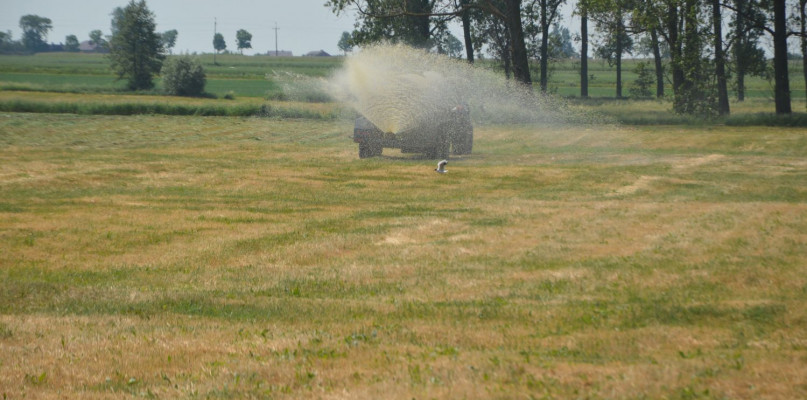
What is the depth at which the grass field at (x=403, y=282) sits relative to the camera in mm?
6582

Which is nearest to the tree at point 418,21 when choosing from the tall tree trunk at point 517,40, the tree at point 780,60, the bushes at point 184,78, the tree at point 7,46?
the tall tree trunk at point 517,40

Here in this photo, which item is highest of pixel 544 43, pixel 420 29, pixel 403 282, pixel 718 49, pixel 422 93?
pixel 544 43

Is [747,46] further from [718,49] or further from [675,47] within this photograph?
[675,47]

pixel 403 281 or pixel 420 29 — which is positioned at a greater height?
pixel 420 29

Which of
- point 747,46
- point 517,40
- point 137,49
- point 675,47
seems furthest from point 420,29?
point 137,49

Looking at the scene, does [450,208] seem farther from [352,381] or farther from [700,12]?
[700,12]

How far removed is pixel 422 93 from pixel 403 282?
59.2 ft

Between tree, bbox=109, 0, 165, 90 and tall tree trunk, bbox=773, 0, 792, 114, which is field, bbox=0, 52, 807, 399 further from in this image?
tree, bbox=109, 0, 165, 90

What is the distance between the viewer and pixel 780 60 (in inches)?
1515

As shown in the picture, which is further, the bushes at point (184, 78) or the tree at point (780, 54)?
the bushes at point (184, 78)

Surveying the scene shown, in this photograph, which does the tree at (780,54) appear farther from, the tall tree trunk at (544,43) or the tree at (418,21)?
the tall tree trunk at (544,43)

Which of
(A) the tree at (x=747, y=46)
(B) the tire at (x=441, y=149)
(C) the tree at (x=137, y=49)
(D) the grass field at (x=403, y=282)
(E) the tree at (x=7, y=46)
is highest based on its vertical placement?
(E) the tree at (x=7, y=46)

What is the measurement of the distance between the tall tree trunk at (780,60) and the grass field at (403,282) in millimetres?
15999

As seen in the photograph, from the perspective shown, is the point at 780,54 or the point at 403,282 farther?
the point at 780,54
